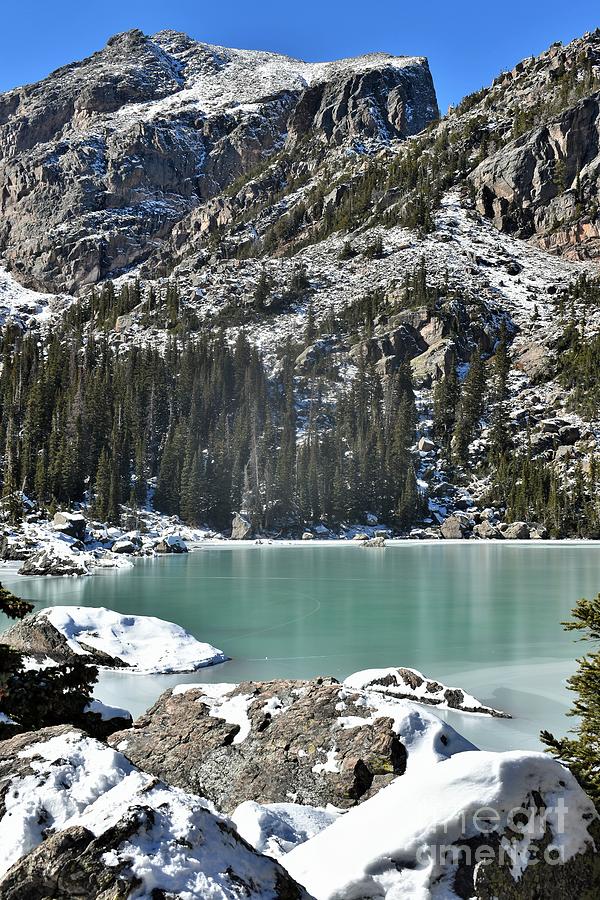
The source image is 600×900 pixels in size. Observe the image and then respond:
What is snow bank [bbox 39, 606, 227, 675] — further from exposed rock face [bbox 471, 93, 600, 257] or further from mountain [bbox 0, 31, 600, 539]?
exposed rock face [bbox 471, 93, 600, 257]

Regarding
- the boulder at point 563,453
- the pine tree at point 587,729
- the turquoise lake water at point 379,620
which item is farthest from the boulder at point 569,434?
the pine tree at point 587,729

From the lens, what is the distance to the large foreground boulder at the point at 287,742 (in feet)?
24.8

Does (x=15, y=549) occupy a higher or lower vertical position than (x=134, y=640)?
lower

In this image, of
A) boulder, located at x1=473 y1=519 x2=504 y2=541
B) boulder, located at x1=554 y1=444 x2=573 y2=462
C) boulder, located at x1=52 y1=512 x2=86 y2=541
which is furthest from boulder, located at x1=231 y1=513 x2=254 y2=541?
boulder, located at x1=554 y1=444 x2=573 y2=462

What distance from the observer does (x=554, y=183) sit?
181m

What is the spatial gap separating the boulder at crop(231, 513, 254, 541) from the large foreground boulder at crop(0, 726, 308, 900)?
342ft

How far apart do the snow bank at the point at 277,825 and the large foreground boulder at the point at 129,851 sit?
6.05 ft

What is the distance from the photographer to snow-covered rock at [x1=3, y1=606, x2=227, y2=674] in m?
17.3

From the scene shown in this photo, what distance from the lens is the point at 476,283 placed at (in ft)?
532

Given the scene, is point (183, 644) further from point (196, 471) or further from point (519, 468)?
point (519, 468)

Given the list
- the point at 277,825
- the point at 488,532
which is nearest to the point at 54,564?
the point at 277,825

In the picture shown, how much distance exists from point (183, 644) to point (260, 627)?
263 inches

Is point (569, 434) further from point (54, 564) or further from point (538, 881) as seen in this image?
point (538, 881)

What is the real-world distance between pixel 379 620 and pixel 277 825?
71.7ft
